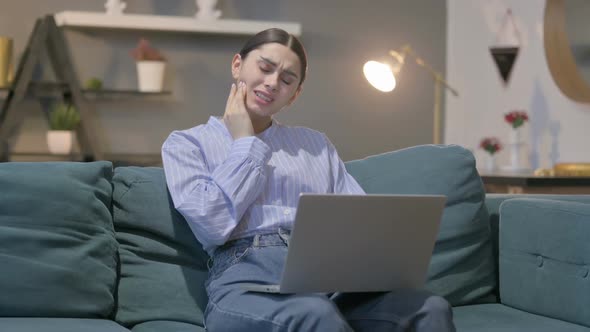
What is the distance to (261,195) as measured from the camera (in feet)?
6.80

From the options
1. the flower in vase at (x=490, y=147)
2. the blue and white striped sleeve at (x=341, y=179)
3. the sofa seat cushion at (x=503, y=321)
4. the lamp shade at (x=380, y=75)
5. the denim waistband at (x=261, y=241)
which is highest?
the lamp shade at (x=380, y=75)

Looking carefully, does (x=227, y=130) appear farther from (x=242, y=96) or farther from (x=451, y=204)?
(x=451, y=204)

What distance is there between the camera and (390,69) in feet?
12.9

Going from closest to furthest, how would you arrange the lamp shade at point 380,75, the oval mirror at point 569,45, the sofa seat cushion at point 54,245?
the sofa seat cushion at point 54,245, the lamp shade at point 380,75, the oval mirror at point 569,45

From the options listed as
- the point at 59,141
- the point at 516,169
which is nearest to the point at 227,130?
the point at 516,169

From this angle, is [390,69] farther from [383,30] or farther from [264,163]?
[264,163]

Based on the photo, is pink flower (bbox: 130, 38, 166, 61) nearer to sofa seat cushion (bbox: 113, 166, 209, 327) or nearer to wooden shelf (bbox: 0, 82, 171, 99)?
wooden shelf (bbox: 0, 82, 171, 99)

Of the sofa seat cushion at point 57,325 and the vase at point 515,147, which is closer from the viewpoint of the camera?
the sofa seat cushion at point 57,325

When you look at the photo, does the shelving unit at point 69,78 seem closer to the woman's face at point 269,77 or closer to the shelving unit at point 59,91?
the shelving unit at point 59,91

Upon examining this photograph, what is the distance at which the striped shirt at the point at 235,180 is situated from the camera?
196 cm

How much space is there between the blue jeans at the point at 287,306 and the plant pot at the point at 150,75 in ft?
9.52

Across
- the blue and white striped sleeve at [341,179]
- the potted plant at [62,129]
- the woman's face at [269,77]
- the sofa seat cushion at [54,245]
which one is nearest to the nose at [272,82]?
the woman's face at [269,77]

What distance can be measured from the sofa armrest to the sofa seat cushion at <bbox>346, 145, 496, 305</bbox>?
63mm

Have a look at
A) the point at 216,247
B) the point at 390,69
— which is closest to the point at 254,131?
the point at 216,247
